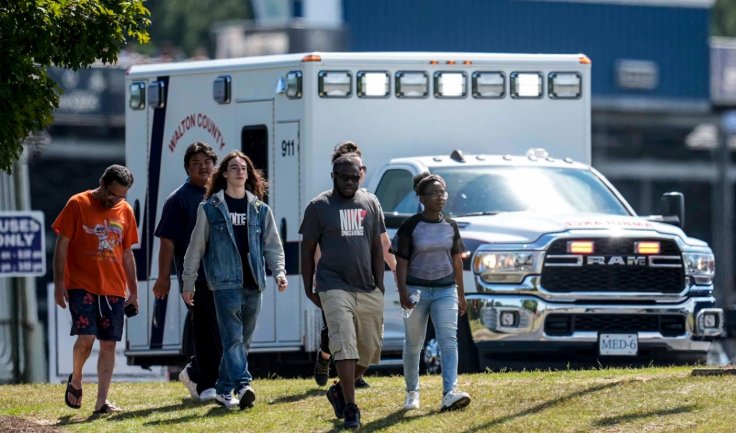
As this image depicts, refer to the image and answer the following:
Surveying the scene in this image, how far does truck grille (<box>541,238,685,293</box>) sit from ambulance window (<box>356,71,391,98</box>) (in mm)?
2638

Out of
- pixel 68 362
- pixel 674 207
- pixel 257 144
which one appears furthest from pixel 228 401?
pixel 68 362

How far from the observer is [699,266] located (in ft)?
49.2

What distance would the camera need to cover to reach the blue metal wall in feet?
174

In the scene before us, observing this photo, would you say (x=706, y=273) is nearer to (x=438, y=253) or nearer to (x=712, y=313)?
(x=712, y=313)

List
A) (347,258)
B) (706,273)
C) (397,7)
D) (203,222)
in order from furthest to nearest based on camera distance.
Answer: (397,7), (706,273), (203,222), (347,258)

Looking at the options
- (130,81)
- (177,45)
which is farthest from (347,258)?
(177,45)

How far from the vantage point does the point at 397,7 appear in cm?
5325

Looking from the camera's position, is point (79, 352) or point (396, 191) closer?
point (79, 352)

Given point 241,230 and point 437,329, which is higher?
point 241,230

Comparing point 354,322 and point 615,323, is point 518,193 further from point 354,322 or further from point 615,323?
point 354,322

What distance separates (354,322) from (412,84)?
206 inches

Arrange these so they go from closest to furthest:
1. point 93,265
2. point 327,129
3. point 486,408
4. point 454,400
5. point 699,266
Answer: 1. point 454,400
2. point 486,408
3. point 93,265
4. point 699,266
5. point 327,129

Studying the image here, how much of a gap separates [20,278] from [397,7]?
31.4 m

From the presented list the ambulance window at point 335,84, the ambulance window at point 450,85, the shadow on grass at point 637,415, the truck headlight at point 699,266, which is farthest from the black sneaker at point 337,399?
the ambulance window at point 450,85
